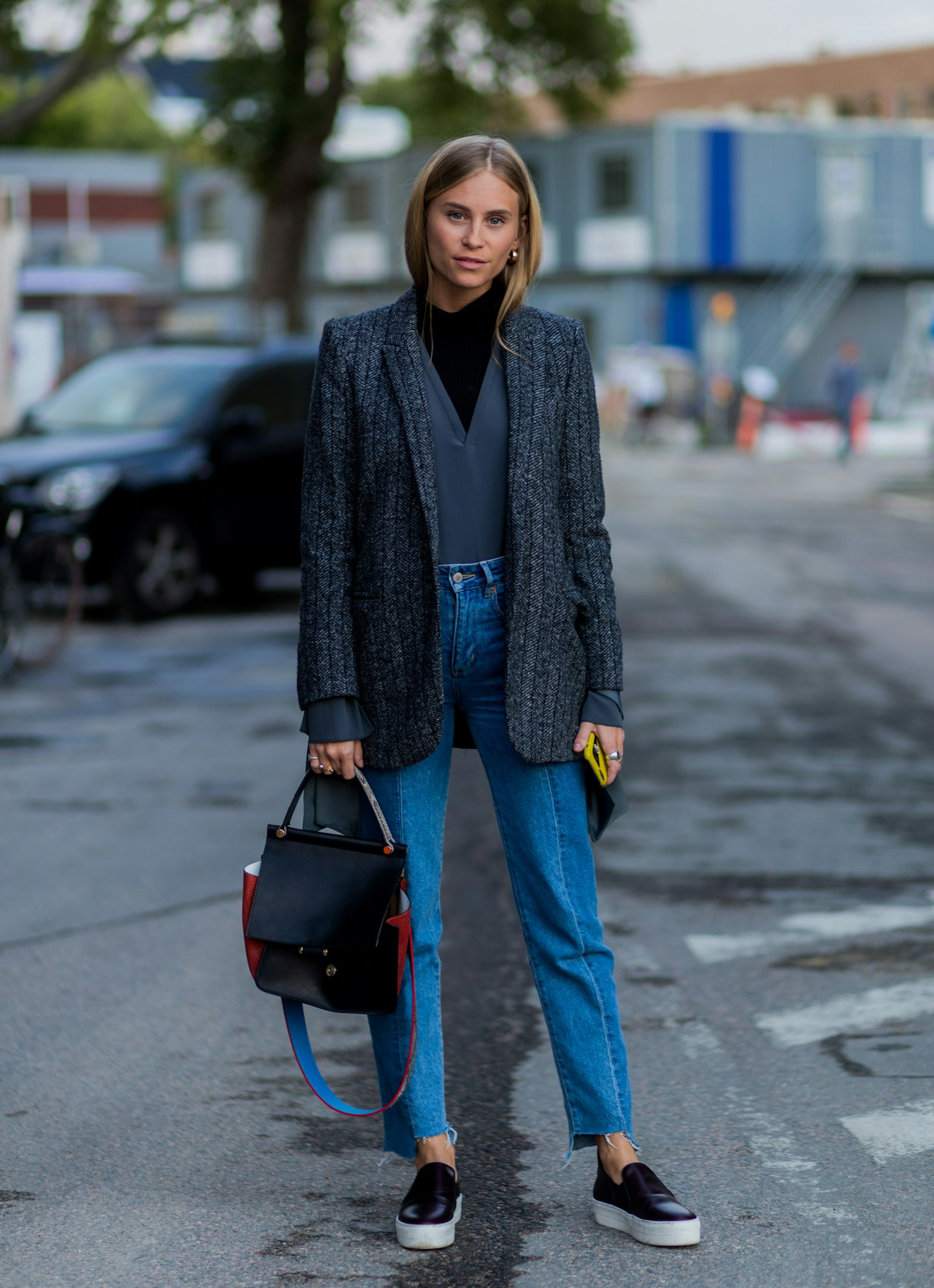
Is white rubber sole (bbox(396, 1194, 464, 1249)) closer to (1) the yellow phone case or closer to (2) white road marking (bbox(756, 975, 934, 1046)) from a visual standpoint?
(1) the yellow phone case

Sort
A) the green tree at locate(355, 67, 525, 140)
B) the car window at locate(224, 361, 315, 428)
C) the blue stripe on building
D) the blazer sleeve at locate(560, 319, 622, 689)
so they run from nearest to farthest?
1. the blazer sleeve at locate(560, 319, 622, 689)
2. the car window at locate(224, 361, 315, 428)
3. the green tree at locate(355, 67, 525, 140)
4. the blue stripe on building

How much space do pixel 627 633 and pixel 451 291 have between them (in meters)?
8.20

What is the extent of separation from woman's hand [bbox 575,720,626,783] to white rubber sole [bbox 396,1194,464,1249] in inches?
33.2

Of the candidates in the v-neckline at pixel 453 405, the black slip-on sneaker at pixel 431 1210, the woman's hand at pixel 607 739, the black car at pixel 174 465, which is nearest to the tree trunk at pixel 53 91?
the black car at pixel 174 465

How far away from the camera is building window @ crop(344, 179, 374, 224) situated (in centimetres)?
5119

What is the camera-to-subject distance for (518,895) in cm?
330

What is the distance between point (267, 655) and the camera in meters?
10.8

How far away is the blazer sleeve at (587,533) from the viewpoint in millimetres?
3207

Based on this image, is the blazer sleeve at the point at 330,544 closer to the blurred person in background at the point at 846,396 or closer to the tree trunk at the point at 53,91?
the tree trunk at the point at 53,91

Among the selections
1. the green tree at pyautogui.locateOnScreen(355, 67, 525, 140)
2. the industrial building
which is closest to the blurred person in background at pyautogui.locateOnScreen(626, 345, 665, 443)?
the industrial building

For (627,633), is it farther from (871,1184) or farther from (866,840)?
(871,1184)

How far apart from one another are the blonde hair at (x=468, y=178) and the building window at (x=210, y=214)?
2151 inches

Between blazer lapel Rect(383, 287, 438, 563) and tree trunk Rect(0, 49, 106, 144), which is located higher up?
tree trunk Rect(0, 49, 106, 144)

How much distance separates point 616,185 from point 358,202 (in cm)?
917
